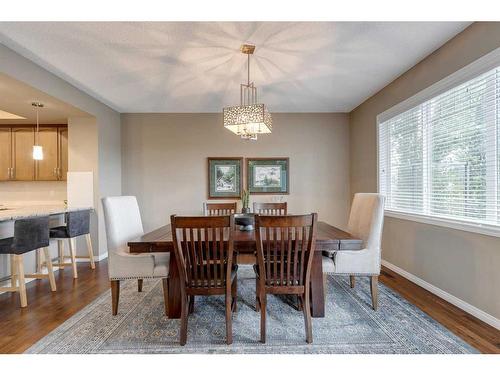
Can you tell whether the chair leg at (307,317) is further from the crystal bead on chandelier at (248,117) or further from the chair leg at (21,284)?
the chair leg at (21,284)

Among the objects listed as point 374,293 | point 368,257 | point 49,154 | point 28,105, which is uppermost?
point 28,105

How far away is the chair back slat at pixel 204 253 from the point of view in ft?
6.20

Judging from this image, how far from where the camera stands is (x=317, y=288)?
244cm

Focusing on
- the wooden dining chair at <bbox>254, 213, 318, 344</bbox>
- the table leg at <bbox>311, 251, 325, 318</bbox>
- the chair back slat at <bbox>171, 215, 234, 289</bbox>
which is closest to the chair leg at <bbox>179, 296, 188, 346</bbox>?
the chair back slat at <bbox>171, 215, 234, 289</bbox>

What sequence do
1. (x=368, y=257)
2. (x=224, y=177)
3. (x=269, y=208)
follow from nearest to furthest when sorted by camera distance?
(x=368, y=257)
(x=269, y=208)
(x=224, y=177)

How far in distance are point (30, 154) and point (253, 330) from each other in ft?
16.3

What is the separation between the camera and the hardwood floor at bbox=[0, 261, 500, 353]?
2092 mm

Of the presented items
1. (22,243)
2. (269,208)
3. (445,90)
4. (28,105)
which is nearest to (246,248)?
(269,208)

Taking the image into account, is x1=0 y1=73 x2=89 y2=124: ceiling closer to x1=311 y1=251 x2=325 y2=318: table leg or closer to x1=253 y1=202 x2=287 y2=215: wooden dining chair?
x1=253 y1=202 x2=287 y2=215: wooden dining chair

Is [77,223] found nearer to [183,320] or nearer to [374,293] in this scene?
[183,320]

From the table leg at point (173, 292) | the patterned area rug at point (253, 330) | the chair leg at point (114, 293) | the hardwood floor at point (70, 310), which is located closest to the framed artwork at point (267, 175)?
the hardwood floor at point (70, 310)

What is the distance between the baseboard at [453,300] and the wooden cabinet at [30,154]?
548 cm

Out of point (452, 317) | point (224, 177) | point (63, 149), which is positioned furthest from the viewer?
point (224, 177)
